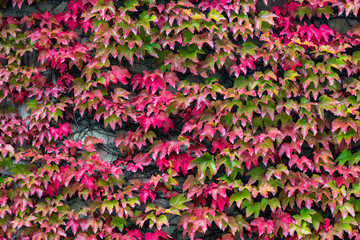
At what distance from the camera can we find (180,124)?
9.59 ft

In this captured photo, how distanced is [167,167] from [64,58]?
1.17 metres

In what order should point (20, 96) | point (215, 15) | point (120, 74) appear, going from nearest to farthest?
point (215, 15) < point (120, 74) < point (20, 96)

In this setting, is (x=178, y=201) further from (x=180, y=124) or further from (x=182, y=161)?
(x=180, y=124)

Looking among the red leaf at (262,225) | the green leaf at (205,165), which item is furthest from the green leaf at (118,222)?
the red leaf at (262,225)

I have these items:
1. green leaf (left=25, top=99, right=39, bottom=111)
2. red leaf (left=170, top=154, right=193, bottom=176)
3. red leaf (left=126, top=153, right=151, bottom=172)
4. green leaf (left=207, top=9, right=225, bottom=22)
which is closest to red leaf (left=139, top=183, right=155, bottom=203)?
red leaf (left=126, top=153, right=151, bottom=172)

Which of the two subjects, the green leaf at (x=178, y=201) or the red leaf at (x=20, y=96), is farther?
the red leaf at (x=20, y=96)

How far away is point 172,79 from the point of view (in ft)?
9.29

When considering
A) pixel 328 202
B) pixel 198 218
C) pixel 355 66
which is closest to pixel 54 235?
pixel 198 218

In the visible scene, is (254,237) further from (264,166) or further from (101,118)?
(101,118)

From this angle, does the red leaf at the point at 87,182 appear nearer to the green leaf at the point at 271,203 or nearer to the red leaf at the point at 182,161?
the red leaf at the point at 182,161

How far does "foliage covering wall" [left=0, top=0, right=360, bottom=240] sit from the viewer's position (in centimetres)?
276

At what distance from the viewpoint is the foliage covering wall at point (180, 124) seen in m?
2.76

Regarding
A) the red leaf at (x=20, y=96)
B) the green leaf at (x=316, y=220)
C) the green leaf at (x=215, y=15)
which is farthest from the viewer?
the red leaf at (x=20, y=96)

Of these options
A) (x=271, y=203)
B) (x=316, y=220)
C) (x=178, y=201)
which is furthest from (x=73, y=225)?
(x=316, y=220)
